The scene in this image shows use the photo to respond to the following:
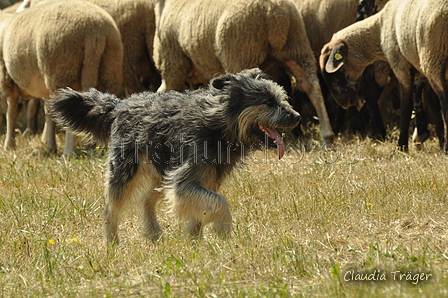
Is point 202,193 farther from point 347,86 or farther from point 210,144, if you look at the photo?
point 347,86

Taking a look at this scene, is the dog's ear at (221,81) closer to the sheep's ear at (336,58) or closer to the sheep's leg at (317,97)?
the sheep's leg at (317,97)

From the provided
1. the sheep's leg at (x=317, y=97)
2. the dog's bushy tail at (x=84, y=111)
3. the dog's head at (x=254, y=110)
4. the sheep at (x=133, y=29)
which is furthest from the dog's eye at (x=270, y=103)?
the sheep at (x=133, y=29)

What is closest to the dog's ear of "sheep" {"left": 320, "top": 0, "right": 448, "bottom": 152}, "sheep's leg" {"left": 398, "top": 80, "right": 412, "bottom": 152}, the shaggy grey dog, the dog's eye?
the shaggy grey dog

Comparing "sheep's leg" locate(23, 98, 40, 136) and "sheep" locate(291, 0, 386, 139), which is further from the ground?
"sheep" locate(291, 0, 386, 139)

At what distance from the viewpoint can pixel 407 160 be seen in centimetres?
761

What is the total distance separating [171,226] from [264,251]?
1.66 metres

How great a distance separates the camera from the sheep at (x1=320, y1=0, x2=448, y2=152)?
7.73 metres

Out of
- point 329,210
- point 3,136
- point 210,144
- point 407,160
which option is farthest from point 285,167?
point 3,136

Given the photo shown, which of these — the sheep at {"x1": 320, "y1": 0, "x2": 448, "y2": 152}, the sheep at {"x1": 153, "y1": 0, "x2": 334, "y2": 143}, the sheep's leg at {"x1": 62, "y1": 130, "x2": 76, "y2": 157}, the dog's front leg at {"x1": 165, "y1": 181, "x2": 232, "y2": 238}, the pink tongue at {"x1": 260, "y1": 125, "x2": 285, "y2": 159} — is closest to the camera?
the dog's front leg at {"x1": 165, "y1": 181, "x2": 232, "y2": 238}

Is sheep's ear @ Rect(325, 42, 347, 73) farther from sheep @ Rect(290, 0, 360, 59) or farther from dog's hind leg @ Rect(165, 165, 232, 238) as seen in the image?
dog's hind leg @ Rect(165, 165, 232, 238)

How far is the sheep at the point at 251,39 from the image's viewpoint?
9141mm

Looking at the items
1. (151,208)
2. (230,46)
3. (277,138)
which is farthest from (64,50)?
(277,138)

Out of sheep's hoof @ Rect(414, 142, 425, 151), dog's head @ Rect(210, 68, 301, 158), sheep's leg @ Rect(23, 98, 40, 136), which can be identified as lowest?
sheep's leg @ Rect(23, 98, 40, 136)

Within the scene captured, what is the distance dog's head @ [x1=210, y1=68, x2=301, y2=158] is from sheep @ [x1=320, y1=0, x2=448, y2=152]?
10.2 feet
